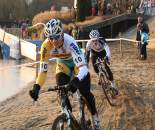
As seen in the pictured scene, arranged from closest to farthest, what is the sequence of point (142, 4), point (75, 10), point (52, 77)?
1. point (52, 77)
2. point (75, 10)
3. point (142, 4)

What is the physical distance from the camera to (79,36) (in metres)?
30.1

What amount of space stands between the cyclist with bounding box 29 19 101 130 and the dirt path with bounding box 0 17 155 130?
191 centimetres

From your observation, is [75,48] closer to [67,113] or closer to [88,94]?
[88,94]

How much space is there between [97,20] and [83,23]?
122cm

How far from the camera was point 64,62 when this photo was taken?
9.11 metres

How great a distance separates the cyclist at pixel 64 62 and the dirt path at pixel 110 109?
1.91 m

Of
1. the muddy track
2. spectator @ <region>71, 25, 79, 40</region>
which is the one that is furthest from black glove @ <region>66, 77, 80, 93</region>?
spectator @ <region>71, 25, 79, 40</region>

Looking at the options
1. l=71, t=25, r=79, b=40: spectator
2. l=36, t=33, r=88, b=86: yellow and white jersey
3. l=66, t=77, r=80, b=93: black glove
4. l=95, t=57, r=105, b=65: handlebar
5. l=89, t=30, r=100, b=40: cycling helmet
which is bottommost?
l=66, t=77, r=80, b=93: black glove

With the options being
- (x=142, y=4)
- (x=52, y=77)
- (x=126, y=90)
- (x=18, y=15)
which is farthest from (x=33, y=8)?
(x=126, y=90)

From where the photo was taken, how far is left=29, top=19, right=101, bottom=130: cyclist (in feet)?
27.0

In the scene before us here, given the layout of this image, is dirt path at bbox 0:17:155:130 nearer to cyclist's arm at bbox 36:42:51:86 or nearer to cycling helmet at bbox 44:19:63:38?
cyclist's arm at bbox 36:42:51:86

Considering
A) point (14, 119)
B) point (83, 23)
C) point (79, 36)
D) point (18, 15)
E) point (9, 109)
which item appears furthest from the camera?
point (18, 15)

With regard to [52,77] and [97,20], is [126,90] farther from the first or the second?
[97,20]

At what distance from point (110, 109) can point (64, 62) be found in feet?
12.0
